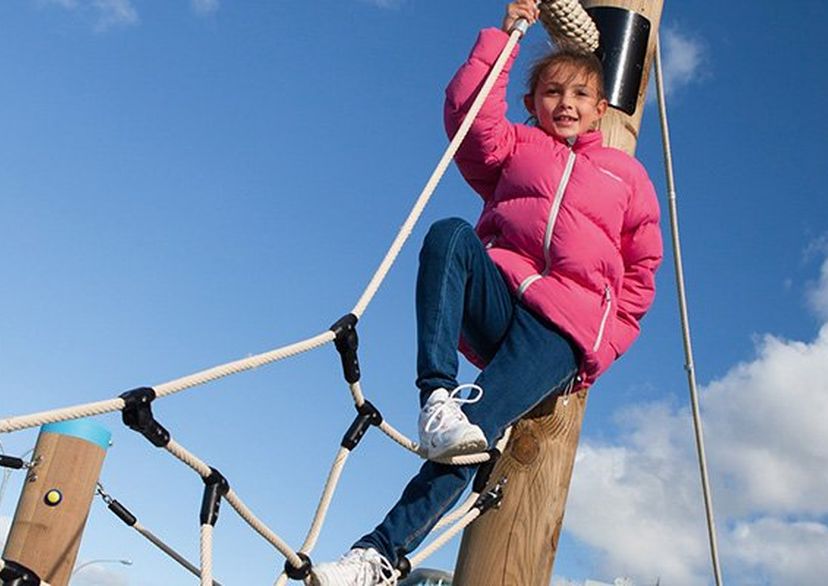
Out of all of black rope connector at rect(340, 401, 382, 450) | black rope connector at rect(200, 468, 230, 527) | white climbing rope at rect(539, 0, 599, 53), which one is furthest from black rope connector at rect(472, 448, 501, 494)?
white climbing rope at rect(539, 0, 599, 53)

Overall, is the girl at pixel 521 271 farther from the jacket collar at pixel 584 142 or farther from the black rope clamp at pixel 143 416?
the black rope clamp at pixel 143 416

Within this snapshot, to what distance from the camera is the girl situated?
270 centimetres

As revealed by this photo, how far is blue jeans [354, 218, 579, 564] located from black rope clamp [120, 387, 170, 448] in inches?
23.2

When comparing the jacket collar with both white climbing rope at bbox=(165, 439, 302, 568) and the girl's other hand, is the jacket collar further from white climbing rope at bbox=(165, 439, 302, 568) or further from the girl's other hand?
white climbing rope at bbox=(165, 439, 302, 568)

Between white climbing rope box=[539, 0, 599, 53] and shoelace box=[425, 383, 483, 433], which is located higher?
white climbing rope box=[539, 0, 599, 53]

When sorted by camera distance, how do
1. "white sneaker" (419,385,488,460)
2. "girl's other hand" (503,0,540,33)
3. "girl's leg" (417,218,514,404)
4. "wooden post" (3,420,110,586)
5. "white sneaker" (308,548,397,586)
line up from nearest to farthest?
"white sneaker" (308,548,397,586) → "white sneaker" (419,385,488,460) → "girl's leg" (417,218,514,404) → "girl's other hand" (503,0,540,33) → "wooden post" (3,420,110,586)

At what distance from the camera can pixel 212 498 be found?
2260 millimetres

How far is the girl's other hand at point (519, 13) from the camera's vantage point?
325 cm

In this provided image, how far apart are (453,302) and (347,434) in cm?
43

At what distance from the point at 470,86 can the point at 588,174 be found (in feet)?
1.32

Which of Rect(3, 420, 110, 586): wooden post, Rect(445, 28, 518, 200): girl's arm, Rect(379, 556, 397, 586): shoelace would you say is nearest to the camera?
Rect(379, 556, 397, 586): shoelace

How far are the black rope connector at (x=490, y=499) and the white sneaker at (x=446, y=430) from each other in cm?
36

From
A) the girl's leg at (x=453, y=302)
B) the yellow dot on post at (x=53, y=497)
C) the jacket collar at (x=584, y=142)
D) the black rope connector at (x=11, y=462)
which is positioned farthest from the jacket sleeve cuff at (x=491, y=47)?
the yellow dot on post at (x=53, y=497)

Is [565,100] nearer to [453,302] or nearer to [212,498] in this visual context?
[453,302]
